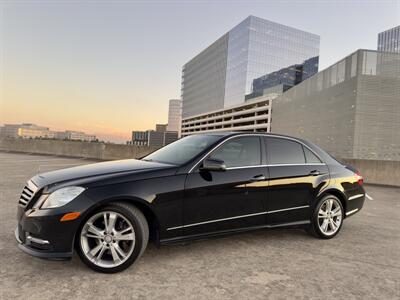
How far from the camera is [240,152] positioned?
401 cm

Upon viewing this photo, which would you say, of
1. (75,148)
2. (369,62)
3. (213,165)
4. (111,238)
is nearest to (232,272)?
(213,165)

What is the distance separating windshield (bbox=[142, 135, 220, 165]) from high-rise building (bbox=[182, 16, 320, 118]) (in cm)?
9516

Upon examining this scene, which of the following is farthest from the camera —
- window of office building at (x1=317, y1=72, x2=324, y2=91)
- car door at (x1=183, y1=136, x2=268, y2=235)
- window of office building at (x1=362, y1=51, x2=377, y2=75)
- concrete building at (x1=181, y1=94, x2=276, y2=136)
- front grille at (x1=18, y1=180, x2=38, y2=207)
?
concrete building at (x1=181, y1=94, x2=276, y2=136)

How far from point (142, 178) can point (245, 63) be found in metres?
102

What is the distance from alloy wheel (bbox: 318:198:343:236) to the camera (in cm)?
450

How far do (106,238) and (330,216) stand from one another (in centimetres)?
328

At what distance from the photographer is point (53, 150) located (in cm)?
1877

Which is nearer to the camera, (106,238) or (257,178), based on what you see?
(106,238)

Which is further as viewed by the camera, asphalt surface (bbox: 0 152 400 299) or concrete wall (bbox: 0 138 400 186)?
concrete wall (bbox: 0 138 400 186)

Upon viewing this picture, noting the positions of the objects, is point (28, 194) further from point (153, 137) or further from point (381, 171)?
point (153, 137)

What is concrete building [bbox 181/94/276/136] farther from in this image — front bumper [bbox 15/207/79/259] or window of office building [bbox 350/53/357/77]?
front bumper [bbox 15/207/79/259]

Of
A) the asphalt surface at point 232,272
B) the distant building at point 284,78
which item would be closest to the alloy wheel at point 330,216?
the asphalt surface at point 232,272

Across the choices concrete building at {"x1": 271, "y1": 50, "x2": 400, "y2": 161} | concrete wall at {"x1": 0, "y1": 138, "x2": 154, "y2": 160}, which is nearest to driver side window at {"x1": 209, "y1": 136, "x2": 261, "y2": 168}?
concrete wall at {"x1": 0, "y1": 138, "x2": 154, "y2": 160}

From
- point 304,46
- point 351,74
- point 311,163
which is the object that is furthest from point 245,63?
point 311,163
